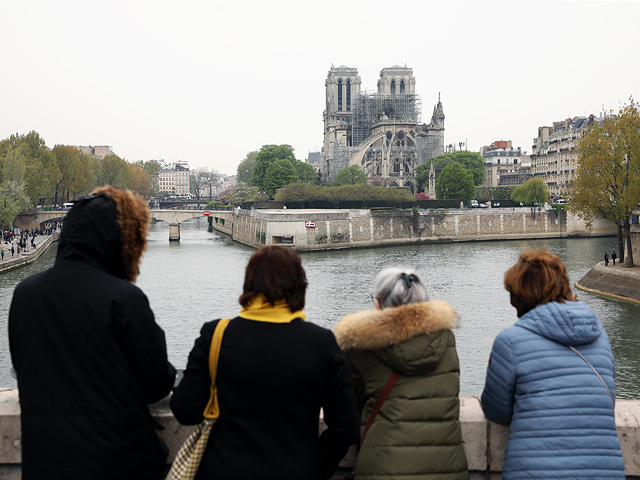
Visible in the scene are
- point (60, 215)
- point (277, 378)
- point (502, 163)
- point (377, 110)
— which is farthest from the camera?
point (502, 163)

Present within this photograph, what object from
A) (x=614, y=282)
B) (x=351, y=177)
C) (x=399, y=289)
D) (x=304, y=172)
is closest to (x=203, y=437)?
(x=399, y=289)

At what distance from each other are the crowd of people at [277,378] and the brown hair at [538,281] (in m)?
0.07

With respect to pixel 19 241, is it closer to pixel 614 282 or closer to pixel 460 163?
pixel 614 282

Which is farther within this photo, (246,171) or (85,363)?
(246,171)

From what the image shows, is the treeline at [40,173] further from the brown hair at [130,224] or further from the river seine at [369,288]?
the brown hair at [130,224]

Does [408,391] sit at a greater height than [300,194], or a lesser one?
lesser

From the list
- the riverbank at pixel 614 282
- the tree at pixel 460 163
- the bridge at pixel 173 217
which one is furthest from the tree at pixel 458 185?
the riverbank at pixel 614 282

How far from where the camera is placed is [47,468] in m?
2.35

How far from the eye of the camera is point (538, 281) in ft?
9.21

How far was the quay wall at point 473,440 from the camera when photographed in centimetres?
292

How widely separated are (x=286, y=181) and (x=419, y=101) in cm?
2975

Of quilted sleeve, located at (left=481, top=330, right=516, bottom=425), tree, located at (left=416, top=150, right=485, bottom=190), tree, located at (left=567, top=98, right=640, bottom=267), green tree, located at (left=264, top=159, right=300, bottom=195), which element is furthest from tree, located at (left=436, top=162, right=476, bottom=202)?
quilted sleeve, located at (left=481, top=330, right=516, bottom=425)

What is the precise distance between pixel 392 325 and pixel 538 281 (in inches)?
27.6

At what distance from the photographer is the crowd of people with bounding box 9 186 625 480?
2.37 meters
